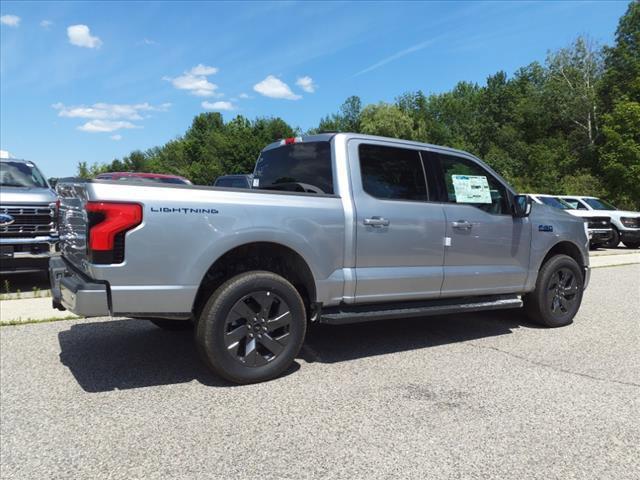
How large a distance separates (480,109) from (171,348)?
76.4m

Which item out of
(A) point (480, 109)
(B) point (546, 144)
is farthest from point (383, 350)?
(A) point (480, 109)

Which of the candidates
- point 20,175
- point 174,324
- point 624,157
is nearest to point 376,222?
point 174,324

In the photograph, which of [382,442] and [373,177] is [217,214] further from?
[382,442]

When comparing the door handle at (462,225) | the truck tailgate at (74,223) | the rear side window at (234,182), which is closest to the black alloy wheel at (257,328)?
the truck tailgate at (74,223)

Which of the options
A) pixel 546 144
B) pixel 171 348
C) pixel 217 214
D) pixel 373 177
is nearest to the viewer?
pixel 217 214

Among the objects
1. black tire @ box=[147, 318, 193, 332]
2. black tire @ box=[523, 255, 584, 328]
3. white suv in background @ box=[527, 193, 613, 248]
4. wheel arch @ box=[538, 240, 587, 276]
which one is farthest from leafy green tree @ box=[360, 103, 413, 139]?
black tire @ box=[147, 318, 193, 332]

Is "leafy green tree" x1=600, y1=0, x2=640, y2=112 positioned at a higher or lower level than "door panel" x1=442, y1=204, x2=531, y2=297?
higher

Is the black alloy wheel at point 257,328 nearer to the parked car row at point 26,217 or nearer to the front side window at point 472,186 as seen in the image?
the front side window at point 472,186

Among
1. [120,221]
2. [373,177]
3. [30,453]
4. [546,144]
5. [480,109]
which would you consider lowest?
[30,453]

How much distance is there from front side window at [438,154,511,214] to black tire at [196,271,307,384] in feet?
6.94

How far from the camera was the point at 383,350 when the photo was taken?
5.30 meters

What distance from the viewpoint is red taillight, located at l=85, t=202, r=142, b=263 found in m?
3.68

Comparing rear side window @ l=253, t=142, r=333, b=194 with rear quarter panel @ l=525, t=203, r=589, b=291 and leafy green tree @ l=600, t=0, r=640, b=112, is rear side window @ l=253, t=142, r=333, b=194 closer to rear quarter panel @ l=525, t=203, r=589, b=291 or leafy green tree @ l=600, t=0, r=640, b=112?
rear quarter panel @ l=525, t=203, r=589, b=291

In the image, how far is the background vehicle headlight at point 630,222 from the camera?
1820 cm
